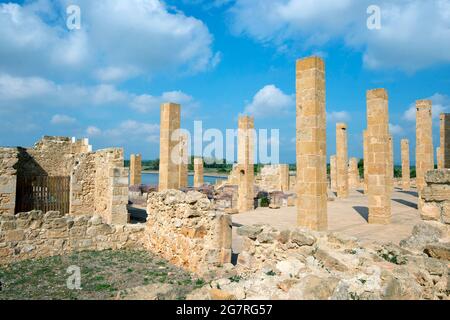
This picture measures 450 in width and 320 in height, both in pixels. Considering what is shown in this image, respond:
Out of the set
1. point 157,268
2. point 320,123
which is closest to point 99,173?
point 157,268

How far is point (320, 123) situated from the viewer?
8.95 m

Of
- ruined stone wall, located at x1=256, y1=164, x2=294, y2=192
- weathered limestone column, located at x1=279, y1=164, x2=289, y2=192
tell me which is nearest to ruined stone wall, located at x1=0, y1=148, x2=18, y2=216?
ruined stone wall, located at x1=256, y1=164, x2=294, y2=192

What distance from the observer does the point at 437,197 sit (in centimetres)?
582

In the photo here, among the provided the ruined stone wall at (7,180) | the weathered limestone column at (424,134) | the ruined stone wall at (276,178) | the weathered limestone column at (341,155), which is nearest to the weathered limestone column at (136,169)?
the ruined stone wall at (276,178)

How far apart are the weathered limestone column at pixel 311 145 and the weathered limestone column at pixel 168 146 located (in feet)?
17.6

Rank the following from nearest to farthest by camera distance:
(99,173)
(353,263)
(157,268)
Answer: (353,263) → (157,268) → (99,173)

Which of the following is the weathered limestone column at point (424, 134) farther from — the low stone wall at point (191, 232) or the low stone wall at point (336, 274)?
the low stone wall at point (191, 232)

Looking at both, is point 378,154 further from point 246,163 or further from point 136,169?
point 136,169

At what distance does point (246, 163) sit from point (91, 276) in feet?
39.0

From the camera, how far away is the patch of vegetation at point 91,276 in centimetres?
543
